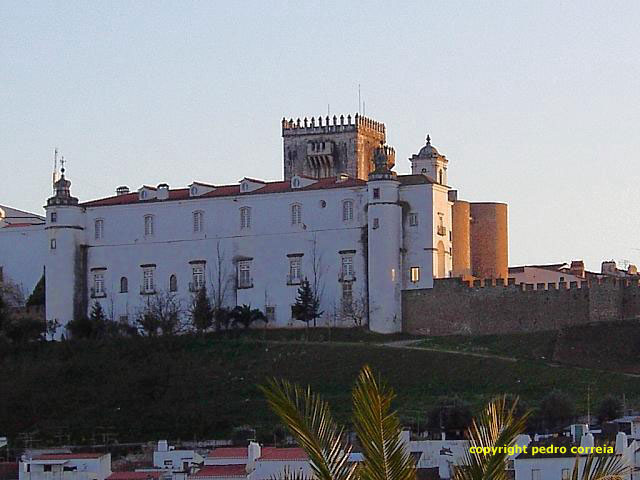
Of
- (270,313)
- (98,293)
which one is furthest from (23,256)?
(270,313)

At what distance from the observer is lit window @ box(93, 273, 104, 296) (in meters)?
66.0

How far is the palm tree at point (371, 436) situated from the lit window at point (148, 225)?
5565 centimetres

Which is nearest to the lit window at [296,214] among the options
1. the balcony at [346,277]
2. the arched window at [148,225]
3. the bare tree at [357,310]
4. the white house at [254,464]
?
the balcony at [346,277]

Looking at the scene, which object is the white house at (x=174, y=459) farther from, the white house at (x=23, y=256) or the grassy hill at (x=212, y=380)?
the white house at (x=23, y=256)

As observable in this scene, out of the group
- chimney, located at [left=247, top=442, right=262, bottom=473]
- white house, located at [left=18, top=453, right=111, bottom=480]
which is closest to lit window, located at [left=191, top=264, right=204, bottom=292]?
white house, located at [left=18, top=453, right=111, bottom=480]

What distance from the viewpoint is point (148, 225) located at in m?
66.4

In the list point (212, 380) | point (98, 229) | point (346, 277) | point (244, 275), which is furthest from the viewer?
point (98, 229)

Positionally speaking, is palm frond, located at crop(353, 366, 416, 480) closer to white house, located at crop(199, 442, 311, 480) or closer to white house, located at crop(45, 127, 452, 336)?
white house, located at crop(199, 442, 311, 480)

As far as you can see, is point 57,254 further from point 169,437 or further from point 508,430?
point 508,430

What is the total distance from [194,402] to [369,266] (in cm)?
813

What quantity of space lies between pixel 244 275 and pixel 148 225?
457cm

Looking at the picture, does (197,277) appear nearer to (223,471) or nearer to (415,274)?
(415,274)

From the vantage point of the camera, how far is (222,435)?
5288 centimetres

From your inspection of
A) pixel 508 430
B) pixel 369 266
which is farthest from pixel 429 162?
pixel 508 430
